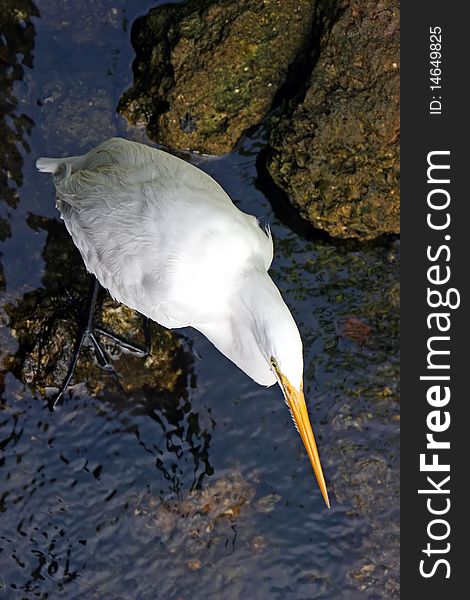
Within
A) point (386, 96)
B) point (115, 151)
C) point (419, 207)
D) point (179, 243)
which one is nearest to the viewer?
point (179, 243)

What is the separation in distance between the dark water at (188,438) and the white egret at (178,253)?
64cm

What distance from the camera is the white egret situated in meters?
2.38

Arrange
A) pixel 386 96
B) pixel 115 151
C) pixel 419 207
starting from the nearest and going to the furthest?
pixel 115 151 → pixel 386 96 → pixel 419 207

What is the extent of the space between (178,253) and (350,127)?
0.96 metres

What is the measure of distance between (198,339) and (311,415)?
57 centimetres

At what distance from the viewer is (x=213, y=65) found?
2.98m

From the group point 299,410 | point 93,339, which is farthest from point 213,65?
point 299,410

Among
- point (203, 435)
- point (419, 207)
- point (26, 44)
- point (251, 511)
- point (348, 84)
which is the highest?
point (26, 44)

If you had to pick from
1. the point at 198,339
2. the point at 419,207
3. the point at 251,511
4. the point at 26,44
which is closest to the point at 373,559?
the point at 251,511

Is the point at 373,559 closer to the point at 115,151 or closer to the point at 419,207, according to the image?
the point at 419,207

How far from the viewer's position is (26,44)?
10.6 feet

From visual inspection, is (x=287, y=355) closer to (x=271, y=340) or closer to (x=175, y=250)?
(x=271, y=340)

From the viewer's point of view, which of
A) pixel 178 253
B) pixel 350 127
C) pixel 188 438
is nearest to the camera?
pixel 178 253

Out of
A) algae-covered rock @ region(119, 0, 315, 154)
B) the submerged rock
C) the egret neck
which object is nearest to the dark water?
the submerged rock
